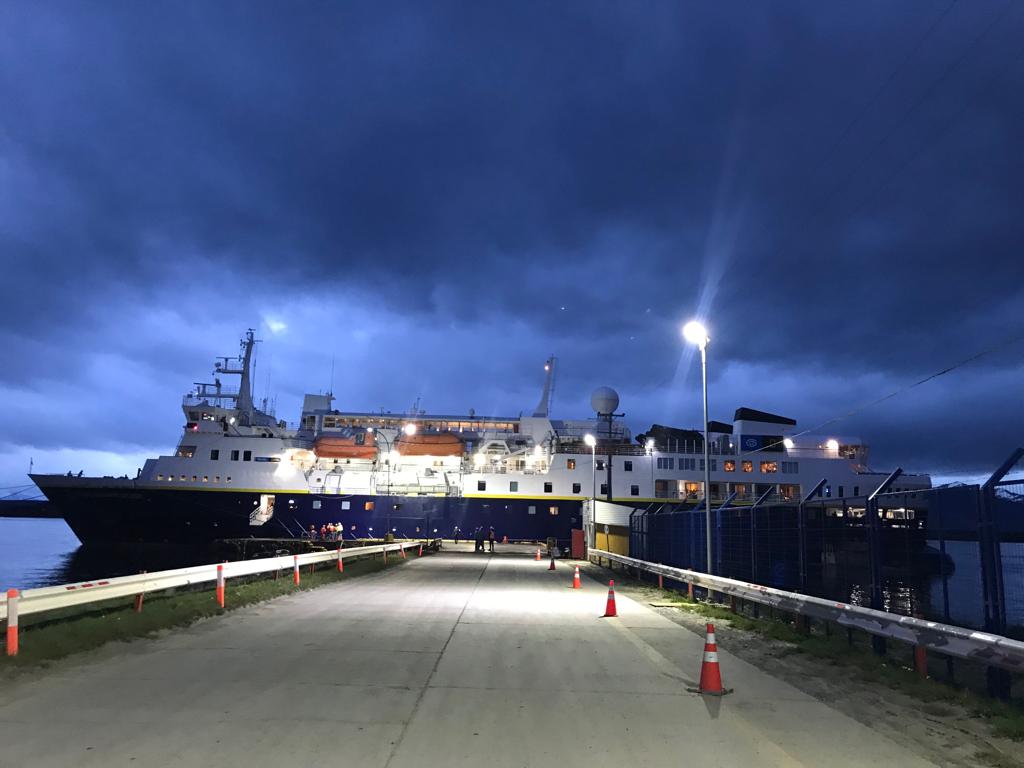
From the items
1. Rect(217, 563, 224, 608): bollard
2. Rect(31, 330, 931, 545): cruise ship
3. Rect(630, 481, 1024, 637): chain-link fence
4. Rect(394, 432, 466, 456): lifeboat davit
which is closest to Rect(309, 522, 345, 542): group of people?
Rect(31, 330, 931, 545): cruise ship

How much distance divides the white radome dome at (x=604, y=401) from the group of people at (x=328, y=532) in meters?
22.1

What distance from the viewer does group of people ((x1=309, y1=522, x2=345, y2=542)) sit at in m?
51.6

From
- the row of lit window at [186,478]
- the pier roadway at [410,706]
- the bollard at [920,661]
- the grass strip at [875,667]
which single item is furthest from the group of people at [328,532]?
the bollard at [920,661]

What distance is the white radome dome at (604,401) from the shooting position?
5816 cm

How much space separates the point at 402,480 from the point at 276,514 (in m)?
10.0

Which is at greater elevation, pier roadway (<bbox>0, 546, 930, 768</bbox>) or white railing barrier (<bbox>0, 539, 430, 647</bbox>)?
white railing barrier (<bbox>0, 539, 430, 647</bbox>)

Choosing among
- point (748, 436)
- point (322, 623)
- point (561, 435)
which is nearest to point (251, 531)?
point (561, 435)

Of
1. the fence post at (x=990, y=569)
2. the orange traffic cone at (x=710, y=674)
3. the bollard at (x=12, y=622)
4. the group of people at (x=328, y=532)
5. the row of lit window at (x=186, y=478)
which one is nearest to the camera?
the orange traffic cone at (x=710, y=674)

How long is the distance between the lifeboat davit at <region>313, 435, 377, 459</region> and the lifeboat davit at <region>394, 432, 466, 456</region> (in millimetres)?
2285

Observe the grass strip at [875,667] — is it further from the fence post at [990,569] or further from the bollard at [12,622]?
the bollard at [12,622]

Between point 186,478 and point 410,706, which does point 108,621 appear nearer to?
point 410,706

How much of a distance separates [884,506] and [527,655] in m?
5.55

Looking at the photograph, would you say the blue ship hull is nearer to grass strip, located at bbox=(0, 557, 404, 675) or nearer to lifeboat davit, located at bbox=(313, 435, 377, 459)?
lifeboat davit, located at bbox=(313, 435, 377, 459)

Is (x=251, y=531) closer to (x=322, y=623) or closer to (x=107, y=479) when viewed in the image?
(x=107, y=479)
